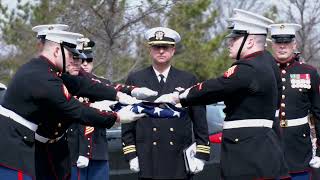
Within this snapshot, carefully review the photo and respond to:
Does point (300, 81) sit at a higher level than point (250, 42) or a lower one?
lower

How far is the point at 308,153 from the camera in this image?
7.25 metres

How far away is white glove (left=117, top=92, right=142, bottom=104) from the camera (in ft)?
19.6

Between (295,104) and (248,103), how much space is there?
1835mm

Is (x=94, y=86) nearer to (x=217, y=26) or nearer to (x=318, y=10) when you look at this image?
(x=318, y=10)

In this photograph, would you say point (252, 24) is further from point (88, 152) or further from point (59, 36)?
point (88, 152)

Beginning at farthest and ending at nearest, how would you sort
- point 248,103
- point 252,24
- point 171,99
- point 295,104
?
point 295,104 → point 171,99 → point 252,24 → point 248,103

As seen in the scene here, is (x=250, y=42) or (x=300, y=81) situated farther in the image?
(x=300, y=81)

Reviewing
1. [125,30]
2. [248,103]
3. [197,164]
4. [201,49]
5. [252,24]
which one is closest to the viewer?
[248,103]

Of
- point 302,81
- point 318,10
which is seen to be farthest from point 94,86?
point 318,10

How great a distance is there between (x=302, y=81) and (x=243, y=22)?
183cm

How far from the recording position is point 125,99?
237 inches

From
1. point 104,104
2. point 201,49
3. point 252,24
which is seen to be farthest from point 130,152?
point 201,49

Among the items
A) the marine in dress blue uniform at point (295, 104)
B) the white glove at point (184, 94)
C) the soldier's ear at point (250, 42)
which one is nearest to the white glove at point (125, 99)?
the white glove at point (184, 94)

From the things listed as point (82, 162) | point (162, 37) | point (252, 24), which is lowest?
point (82, 162)
